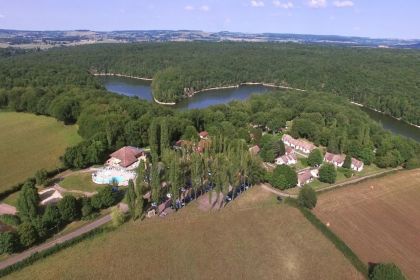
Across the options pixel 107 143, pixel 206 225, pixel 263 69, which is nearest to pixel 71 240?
pixel 206 225

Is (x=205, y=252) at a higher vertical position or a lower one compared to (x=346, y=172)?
lower

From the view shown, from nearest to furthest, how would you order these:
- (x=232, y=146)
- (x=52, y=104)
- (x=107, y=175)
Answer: (x=107, y=175)
(x=232, y=146)
(x=52, y=104)

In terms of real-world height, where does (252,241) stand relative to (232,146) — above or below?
below

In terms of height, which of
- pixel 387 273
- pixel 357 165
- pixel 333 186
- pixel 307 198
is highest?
pixel 387 273

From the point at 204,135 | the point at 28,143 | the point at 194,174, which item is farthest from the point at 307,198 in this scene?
the point at 28,143

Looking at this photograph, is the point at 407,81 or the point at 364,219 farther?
the point at 407,81

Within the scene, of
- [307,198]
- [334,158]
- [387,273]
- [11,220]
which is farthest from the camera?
[334,158]

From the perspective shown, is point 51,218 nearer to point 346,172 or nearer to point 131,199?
point 131,199

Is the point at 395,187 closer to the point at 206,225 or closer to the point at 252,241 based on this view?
the point at 252,241
